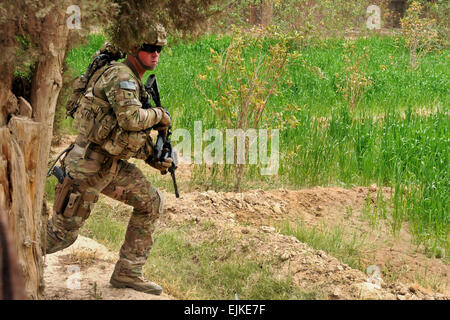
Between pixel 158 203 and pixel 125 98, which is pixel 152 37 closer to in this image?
pixel 125 98

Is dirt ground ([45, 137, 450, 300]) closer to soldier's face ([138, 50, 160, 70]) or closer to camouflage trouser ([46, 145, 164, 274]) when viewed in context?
camouflage trouser ([46, 145, 164, 274])

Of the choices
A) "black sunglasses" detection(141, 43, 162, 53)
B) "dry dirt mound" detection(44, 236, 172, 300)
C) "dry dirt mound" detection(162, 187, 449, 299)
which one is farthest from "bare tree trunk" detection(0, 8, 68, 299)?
"dry dirt mound" detection(162, 187, 449, 299)

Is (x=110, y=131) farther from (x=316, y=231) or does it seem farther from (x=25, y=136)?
(x=316, y=231)

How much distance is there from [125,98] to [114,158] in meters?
0.45

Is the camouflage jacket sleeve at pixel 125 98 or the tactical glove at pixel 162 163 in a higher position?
the camouflage jacket sleeve at pixel 125 98

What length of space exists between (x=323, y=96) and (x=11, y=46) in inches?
326

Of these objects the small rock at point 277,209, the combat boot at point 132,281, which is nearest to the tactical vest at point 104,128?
the combat boot at point 132,281

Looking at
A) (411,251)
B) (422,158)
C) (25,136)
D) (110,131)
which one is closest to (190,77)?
(422,158)

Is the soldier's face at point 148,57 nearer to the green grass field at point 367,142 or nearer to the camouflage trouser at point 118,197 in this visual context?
the green grass field at point 367,142

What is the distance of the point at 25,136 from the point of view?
3.57 m

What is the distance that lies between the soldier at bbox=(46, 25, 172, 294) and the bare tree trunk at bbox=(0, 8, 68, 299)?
1.59ft

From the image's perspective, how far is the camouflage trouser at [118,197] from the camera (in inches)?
176

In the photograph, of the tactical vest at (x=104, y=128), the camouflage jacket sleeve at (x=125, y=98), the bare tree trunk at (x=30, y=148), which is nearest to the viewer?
the bare tree trunk at (x=30, y=148)

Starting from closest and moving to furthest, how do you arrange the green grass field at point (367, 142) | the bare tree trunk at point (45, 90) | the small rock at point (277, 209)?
1. the bare tree trunk at point (45, 90)
2. the green grass field at point (367, 142)
3. the small rock at point (277, 209)
